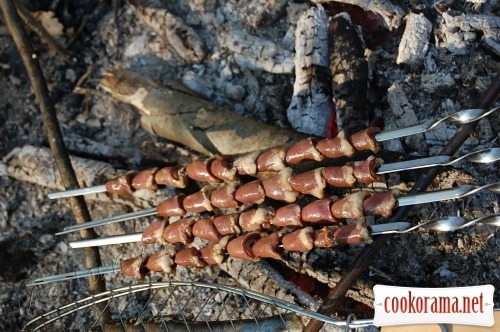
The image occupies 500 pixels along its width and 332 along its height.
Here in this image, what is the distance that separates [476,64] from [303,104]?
1.09 meters

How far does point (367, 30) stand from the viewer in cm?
411

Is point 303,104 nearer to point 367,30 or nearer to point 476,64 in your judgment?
point 367,30

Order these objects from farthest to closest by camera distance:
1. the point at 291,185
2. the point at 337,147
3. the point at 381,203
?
1. the point at 291,185
2. the point at 337,147
3. the point at 381,203

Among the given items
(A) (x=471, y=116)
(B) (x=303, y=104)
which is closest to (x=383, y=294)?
(A) (x=471, y=116)

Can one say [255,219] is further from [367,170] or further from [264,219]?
[367,170]

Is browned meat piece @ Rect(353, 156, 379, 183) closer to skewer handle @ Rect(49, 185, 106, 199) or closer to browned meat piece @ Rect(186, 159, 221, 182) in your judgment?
browned meat piece @ Rect(186, 159, 221, 182)

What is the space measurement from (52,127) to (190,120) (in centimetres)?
93

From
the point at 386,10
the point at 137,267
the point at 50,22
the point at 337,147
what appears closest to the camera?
the point at 337,147

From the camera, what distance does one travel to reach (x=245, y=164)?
3.35 meters

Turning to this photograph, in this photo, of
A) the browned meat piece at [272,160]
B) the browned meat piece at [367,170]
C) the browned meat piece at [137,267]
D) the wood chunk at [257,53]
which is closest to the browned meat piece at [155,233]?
the browned meat piece at [137,267]

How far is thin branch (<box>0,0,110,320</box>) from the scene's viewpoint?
392 centimetres

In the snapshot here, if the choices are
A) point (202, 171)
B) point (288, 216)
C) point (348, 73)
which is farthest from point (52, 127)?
point (348, 73)

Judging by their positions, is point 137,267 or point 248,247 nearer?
point 248,247

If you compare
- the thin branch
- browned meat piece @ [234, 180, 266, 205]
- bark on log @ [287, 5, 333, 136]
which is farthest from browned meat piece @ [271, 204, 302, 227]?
the thin branch
